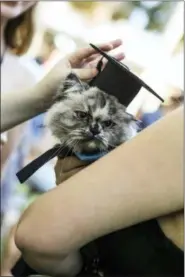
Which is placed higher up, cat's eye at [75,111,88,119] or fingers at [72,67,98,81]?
fingers at [72,67,98,81]

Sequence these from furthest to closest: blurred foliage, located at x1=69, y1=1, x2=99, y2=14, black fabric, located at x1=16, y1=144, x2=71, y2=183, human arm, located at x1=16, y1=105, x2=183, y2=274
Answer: blurred foliage, located at x1=69, y1=1, x2=99, y2=14
black fabric, located at x1=16, y1=144, x2=71, y2=183
human arm, located at x1=16, y1=105, x2=183, y2=274

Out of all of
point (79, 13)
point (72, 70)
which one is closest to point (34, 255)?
point (72, 70)

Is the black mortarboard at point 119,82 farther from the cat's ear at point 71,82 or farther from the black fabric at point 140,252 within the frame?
the black fabric at point 140,252

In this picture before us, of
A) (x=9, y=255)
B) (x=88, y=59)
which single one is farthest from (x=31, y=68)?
(x=9, y=255)

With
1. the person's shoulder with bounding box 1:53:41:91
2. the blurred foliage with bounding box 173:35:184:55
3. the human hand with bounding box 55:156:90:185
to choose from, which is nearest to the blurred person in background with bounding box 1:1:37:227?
the person's shoulder with bounding box 1:53:41:91

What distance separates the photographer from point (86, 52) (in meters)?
0.58

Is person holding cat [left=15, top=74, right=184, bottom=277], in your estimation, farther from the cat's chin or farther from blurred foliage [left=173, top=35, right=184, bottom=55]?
blurred foliage [left=173, top=35, right=184, bottom=55]

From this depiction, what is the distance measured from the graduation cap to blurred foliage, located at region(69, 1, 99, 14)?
0.13 m

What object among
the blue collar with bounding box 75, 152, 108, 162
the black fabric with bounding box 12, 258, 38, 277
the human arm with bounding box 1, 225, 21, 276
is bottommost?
the human arm with bounding box 1, 225, 21, 276

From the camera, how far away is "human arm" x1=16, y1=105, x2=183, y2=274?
45cm

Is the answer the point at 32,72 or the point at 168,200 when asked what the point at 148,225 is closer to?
the point at 168,200

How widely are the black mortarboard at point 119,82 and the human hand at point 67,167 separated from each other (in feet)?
0.31

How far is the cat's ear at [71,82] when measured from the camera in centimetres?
56

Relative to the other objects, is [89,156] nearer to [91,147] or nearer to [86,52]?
[91,147]
